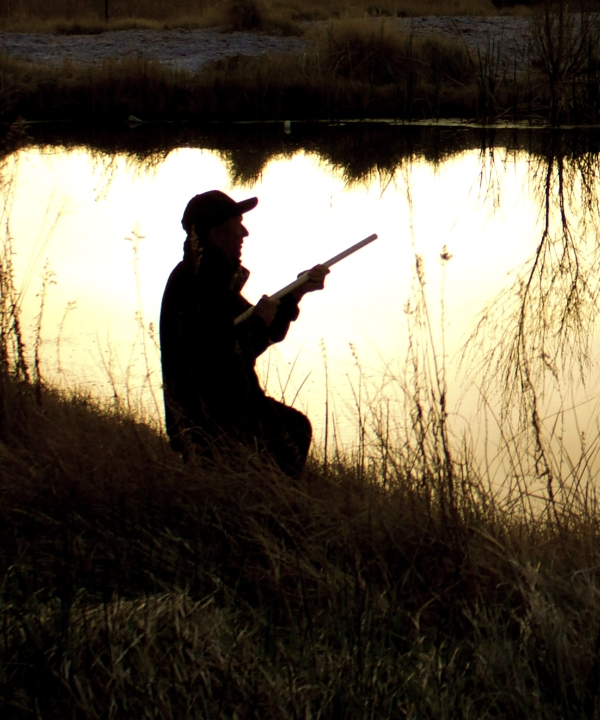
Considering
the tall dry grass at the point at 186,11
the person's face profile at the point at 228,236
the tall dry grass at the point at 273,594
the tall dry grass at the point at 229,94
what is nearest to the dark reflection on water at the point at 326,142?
the tall dry grass at the point at 229,94

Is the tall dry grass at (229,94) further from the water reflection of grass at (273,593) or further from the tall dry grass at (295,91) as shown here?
the water reflection of grass at (273,593)

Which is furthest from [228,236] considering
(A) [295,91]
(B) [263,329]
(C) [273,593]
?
(A) [295,91]

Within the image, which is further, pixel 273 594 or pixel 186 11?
pixel 186 11

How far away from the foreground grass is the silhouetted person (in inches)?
5.5

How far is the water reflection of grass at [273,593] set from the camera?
187 cm

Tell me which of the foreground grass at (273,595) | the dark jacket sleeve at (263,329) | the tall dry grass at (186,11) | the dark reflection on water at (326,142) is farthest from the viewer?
the tall dry grass at (186,11)

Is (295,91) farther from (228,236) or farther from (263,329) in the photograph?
(263,329)

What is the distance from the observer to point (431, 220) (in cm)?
812

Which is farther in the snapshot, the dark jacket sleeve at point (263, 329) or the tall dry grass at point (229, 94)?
the tall dry grass at point (229, 94)

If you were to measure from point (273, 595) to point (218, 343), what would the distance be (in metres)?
0.95

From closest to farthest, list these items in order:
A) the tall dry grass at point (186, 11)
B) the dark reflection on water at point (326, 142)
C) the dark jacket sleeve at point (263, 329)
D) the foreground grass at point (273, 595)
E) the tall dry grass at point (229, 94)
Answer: the foreground grass at point (273, 595) < the dark jacket sleeve at point (263, 329) < the dark reflection on water at point (326, 142) < the tall dry grass at point (229, 94) < the tall dry grass at point (186, 11)

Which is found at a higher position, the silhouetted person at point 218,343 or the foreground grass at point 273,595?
the silhouetted person at point 218,343

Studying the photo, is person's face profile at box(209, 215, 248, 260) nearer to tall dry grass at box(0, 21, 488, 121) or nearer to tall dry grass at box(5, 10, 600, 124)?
tall dry grass at box(5, 10, 600, 124)

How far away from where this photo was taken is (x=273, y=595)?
2.36 m
